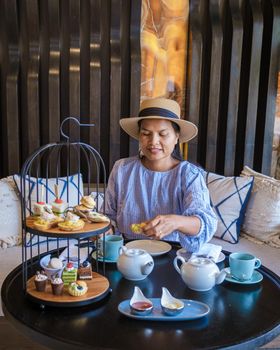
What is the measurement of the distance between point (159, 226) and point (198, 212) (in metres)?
0.23

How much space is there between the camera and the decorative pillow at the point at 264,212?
8.33 ft

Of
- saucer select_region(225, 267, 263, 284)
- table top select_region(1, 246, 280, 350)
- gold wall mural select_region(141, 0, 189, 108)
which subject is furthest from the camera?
gold wall mural select_region(141, 0, 189, 108)

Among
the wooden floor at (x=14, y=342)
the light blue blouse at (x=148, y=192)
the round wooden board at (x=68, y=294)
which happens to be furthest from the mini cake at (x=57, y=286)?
the wooden floor at (x=14, y=342)

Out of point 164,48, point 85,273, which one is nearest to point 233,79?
point 164,48

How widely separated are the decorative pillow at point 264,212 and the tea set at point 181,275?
48.0 inches

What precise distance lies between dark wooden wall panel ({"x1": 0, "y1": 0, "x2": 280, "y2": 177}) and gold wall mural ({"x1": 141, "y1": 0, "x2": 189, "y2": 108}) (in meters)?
0.08

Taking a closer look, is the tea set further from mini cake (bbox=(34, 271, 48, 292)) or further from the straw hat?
the straw hat

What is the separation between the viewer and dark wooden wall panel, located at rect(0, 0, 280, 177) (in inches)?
111

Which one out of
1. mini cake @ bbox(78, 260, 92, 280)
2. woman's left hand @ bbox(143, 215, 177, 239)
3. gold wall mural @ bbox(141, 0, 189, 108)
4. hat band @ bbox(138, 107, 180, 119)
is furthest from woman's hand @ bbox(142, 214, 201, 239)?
gold wall mural @ bbox(141, 0, 189, 108)

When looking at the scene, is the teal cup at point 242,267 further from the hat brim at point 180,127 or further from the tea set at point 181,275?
the hat brim at point 180,127

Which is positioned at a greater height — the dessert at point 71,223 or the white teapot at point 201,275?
the dessert at point 71,223

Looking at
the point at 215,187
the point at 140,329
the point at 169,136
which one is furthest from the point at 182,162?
the point at 215,187

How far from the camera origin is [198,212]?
1468 mm

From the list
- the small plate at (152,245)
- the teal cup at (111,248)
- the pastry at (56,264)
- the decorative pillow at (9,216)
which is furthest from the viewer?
the decorative pillow at (9,216)
